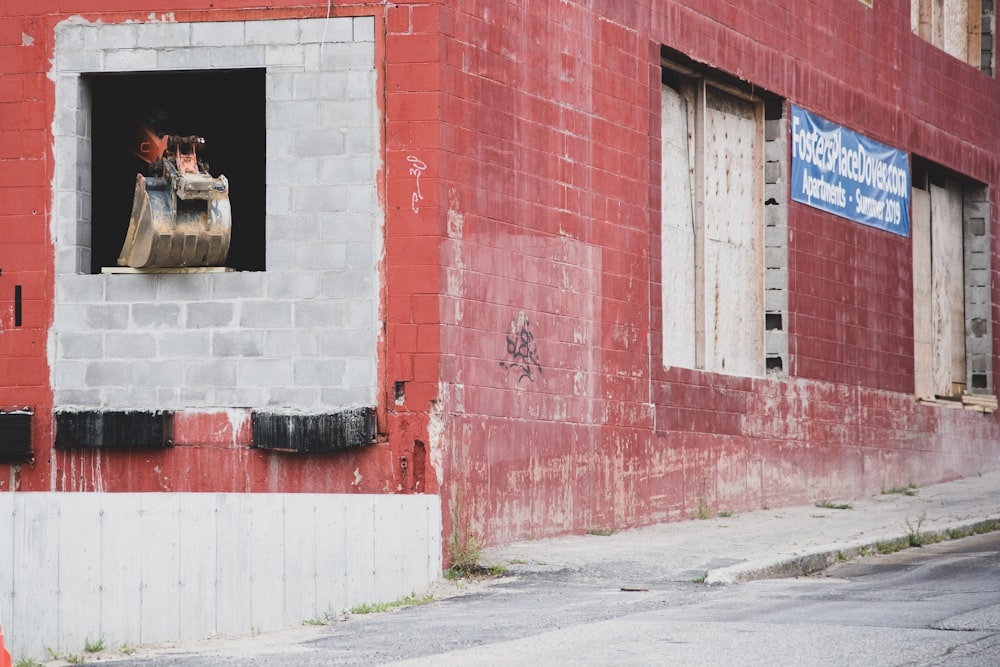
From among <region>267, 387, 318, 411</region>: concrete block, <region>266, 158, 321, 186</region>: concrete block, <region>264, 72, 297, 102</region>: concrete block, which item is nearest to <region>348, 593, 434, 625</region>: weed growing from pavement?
<region>267, 387, 318, 411</region>: concrete block

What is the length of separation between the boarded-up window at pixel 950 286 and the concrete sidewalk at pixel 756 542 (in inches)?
168

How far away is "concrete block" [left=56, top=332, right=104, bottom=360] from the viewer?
14.4 meters

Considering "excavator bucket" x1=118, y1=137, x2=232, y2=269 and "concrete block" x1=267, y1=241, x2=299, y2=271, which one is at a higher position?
"excavator bucket" x1=118, y1=137, x2=232, y2=269

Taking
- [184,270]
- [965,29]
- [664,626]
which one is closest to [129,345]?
[184,270]

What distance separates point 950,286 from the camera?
25000mm

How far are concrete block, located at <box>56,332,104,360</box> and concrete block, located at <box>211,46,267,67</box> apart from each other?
8.56ft

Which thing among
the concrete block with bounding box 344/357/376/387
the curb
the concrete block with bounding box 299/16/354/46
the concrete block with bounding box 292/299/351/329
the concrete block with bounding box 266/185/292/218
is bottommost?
the curb

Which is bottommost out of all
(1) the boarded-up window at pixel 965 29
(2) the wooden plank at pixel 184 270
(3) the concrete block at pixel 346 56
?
(2) the wooden plank at pixel 184 270

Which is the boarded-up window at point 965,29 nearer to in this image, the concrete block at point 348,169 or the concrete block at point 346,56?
the concrete block at point 346,56

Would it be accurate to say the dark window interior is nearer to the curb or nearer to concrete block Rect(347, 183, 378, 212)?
concrete block Rect(347, 183, 378, 212)

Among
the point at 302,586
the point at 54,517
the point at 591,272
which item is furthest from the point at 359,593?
the point at 591,272

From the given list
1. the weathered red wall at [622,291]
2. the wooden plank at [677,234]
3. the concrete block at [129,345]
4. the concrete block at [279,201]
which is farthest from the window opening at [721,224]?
the concrete block at [129,345]

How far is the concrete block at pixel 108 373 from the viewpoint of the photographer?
14.4 m

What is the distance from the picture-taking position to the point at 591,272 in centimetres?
1633
